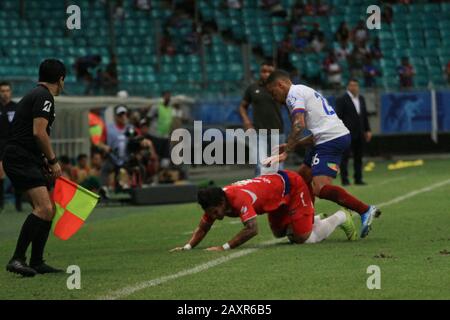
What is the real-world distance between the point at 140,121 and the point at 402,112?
11.1 m

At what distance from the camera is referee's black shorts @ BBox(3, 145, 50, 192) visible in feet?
36.9

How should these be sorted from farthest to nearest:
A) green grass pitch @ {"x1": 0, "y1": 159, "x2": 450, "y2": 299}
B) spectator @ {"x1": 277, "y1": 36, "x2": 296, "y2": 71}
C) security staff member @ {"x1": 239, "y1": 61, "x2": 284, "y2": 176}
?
1. spectator @ {"x1": 277, "y1": 36, "x2": 296, "y2": 71}
2. security staff member @ {"x1": 239, "y1": 61, "x2": 284, "y2": 176}
3. green grass pitch @ {"x1": 0, "y1": 159, "x2": 450, "y2": 299}

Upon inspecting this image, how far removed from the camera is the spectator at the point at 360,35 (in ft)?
122

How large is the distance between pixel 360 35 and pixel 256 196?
25381 mm

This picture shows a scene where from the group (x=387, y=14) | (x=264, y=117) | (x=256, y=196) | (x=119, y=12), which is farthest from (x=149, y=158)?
(x=387, y=14)

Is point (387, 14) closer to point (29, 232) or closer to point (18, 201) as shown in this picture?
point (18, 201)

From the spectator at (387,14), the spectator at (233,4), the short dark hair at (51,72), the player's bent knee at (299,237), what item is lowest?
the player's bent knee at (299,237)

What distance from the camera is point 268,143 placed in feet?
64.3

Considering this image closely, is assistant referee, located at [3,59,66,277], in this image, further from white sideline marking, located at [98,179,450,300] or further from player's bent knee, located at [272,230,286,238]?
player's bent knee, located at [272,230,286,238]

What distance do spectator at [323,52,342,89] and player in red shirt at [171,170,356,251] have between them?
21.4 metres

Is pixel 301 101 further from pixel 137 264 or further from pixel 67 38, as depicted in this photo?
pixel 67 38

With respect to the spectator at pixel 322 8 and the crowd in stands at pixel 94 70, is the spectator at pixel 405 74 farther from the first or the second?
the crowd in stands at pixel 94 70

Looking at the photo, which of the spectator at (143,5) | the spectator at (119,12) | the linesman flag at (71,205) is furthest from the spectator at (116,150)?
the spectator at (143,5)

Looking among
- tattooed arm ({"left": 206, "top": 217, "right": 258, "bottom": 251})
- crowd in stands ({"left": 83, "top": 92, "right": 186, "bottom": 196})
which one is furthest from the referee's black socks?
crowd in stands ({"left": 83, "top": 92, "right": 186, "bottom": 196})
